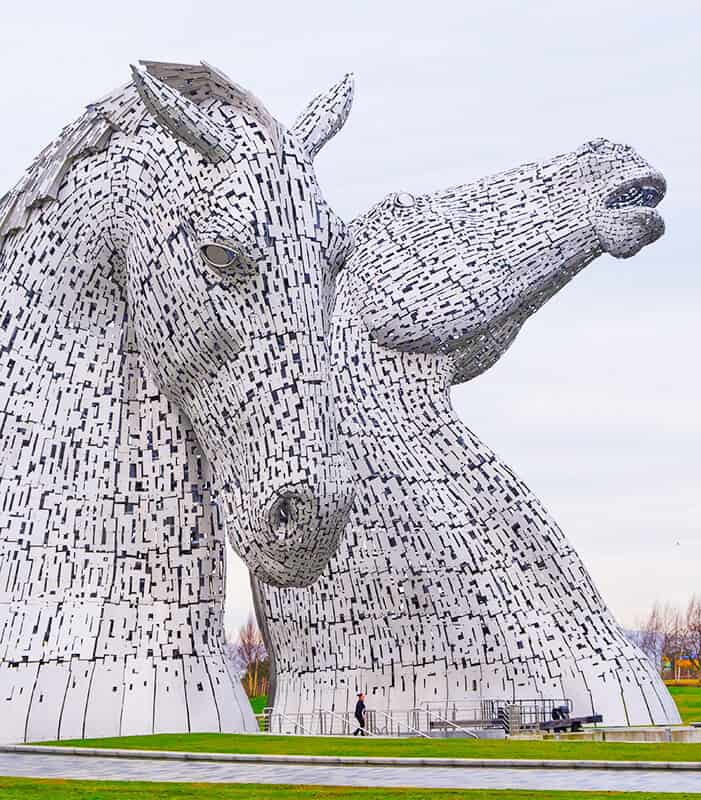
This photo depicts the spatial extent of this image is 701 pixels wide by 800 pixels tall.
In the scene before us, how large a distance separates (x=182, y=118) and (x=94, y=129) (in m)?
1.32

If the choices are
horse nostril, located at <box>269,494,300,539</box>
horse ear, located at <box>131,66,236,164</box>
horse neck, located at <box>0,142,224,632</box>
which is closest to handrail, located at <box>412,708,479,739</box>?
horse neck, located at <box>0,142,224,632</box>

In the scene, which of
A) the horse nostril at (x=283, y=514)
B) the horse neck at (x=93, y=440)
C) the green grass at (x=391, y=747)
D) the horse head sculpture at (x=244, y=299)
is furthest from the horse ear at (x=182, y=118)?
the green grass at (x=391, y=747)

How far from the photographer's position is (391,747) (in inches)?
399

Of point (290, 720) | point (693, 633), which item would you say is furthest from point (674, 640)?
point (290, 720)

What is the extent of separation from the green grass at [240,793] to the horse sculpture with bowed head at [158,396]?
127 centimetres

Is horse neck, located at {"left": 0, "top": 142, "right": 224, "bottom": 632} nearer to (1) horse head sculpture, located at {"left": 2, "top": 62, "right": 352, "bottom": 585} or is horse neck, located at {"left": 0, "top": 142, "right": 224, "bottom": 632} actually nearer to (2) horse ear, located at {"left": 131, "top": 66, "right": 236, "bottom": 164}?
(1) horse head sculpture, located at {"left": 2, "top": 62, "right": 352, "bottom": 585}

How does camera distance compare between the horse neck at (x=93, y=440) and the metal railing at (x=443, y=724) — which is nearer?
the horse neck at (x=93, y=440)

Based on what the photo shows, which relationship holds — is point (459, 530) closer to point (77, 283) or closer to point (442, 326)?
point (442, 326)

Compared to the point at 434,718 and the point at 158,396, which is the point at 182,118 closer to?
the point at 158,396

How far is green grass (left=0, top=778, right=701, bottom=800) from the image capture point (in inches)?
239

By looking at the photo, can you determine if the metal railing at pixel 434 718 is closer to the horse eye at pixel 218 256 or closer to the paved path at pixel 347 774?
the paved path at pixel 347 774

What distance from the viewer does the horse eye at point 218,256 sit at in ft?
23.5

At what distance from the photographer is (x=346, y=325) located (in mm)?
16312

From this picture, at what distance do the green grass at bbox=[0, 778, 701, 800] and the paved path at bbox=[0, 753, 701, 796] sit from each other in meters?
0.29
